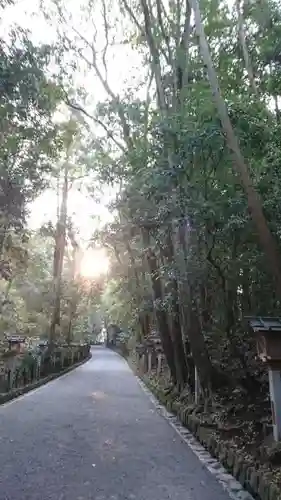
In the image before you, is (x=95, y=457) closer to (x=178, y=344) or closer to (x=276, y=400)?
(x=276, y=400)

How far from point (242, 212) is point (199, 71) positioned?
186 inches

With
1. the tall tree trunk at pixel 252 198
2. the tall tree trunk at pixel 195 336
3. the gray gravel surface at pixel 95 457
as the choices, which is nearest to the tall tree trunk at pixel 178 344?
the gray gravel surface at pixel 95 457

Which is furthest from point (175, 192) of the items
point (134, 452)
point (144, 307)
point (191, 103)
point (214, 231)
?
point (144, 307)

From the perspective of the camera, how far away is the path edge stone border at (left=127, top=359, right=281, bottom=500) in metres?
4.65

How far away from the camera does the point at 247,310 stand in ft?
36.2

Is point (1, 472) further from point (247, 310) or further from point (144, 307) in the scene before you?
point (144, 307)

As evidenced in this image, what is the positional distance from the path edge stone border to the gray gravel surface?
138 millimetres

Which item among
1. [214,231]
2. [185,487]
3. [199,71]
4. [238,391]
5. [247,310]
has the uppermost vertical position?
[199,71]

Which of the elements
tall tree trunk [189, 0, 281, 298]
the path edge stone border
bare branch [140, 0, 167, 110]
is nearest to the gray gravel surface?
the path edge stone border

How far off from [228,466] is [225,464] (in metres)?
0.14

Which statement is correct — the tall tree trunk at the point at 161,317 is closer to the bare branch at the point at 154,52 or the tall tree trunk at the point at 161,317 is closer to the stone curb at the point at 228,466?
the stone curb at the point at 228,466

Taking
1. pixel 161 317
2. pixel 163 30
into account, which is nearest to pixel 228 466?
pixel 161 317

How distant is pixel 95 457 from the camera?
6.32 metres

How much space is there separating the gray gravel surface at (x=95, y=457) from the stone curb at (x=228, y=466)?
0.48ft
